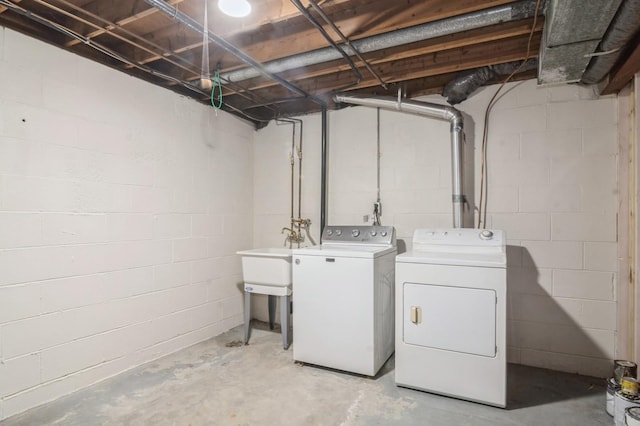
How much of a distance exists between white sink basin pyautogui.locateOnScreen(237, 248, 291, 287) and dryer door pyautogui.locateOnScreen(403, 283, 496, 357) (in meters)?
1.08

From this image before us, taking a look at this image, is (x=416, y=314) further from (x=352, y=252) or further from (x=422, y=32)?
(x=422, y=32)

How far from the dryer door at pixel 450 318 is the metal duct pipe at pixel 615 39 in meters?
1.51

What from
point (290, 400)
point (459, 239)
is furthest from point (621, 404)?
point (290, 400)

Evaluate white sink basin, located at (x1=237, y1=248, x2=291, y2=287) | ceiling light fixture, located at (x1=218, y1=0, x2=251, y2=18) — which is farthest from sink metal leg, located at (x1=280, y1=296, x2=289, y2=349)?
ceiling light fixture, located at (x1=218, y1=0, x2=251, y2=18)

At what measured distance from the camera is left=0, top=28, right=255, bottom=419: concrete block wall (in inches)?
78.7

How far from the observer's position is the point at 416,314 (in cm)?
222

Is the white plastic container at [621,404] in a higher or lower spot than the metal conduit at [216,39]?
lower

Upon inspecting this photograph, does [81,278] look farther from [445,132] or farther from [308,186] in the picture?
[445,132]

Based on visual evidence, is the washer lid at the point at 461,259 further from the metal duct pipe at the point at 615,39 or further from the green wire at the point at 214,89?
the green wire at the point at 214,89

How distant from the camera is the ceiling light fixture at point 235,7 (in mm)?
1746

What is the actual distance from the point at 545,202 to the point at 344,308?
1.76 meters

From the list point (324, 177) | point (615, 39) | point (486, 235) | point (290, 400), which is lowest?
point (290, 400)

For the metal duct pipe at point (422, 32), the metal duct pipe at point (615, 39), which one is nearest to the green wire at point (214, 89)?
the metal duct pipe at point (422, 32)

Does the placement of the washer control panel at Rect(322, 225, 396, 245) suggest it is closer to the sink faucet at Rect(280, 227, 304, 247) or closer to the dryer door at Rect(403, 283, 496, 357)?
the sink faucet at Rect(280, 227, 304, 247)
